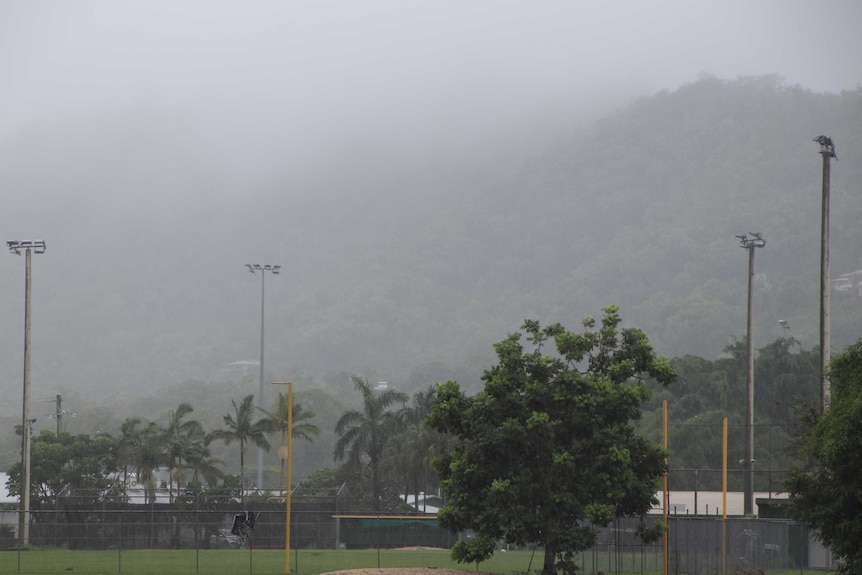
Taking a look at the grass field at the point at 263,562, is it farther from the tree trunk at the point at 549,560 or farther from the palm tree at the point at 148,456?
the palm tree at the point at 148,456

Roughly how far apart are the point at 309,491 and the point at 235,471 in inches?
3183

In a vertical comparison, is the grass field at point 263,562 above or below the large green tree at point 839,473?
below

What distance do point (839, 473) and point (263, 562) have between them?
93.3ft

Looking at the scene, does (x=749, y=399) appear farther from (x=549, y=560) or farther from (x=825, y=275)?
(x=549, y=560)

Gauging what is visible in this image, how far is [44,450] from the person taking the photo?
267 feet

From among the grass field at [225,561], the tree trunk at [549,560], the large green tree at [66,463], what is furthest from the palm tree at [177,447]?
the tree trunk at [549,560]

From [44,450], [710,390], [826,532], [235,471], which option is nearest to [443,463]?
[826,532]

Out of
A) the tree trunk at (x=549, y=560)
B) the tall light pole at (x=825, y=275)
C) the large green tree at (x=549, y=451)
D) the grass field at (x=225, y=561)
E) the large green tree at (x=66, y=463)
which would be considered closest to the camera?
the large green tree at (x=549, y=451)

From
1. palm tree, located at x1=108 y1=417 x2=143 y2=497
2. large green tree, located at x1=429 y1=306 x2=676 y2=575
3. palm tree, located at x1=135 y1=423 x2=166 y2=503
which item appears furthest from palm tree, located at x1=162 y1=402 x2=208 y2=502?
large green tree, located at x1=429 y1=306 x2=676 y2=575

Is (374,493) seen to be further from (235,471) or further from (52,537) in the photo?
(235,471)

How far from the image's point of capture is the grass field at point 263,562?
1773 inches

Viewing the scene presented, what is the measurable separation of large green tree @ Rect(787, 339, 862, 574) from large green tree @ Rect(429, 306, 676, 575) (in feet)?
21.7

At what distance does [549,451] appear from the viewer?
120 feet

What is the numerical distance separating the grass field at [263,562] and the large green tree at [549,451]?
3789mm
